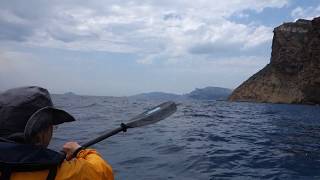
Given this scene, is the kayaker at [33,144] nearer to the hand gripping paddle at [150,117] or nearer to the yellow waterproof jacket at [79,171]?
the yellow waterproof jacket at [79,171]

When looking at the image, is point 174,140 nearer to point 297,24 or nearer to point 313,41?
point 313,41

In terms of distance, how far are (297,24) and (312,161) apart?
122 meters

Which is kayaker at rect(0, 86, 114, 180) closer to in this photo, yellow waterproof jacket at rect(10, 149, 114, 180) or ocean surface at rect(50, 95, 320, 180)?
yellow waterproof jacket at rect(10, 149, 114, 180)

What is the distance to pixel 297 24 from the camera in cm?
12450

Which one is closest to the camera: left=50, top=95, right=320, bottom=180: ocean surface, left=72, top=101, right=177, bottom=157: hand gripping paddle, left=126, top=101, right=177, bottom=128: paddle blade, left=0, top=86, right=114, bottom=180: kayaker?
left=0, top=86, right=114, bottom=180: kayaker

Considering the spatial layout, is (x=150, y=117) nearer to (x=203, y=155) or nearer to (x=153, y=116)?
(x=153, y=116)

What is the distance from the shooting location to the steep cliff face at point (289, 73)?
95.8 m

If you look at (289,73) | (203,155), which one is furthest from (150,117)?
(289,73)

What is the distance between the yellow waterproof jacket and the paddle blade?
1.17 metres

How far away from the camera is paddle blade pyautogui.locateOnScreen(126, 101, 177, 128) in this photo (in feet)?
13.7

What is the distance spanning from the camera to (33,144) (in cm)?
267

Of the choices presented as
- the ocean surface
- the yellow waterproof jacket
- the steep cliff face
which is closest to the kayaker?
the yellow waterproof jacket

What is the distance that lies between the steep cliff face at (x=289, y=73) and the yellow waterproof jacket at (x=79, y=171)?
97.2 meters

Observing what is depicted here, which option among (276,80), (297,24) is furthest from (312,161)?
(297,24)
